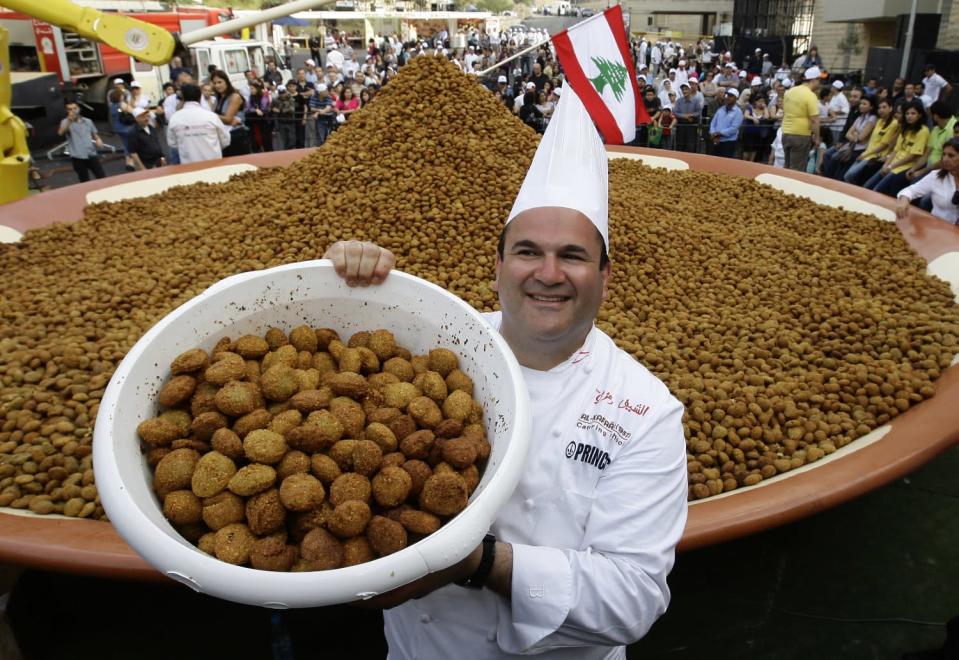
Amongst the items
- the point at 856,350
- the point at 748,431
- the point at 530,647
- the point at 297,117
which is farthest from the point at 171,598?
the point at 297,117

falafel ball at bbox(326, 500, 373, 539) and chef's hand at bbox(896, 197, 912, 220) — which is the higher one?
falafel ball at bbox(326, 500, 373, 539)

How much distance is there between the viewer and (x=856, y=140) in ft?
25.7

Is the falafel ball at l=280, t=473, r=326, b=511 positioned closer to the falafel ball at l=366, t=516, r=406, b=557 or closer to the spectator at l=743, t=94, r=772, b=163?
the falafel ball at l=366, t=516, r=406, b=557

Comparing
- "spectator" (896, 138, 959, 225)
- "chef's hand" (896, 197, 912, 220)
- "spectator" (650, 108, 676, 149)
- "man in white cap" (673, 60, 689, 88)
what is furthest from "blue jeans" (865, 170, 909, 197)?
"man in white cap" (673, 60, 689, 88)

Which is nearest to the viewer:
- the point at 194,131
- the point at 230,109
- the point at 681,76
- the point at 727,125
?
the point at 194,131

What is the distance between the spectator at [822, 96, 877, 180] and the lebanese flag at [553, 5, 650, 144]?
453 centimetres

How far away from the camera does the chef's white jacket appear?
1.04 meters

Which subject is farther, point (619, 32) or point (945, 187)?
point (945, 187)

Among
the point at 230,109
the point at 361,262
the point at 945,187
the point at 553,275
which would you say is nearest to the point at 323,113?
the point at 230,109

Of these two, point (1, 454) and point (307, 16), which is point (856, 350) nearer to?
point (1, 454)

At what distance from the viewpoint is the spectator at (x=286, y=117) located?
1012 centimetres

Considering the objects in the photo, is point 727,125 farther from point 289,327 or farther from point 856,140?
point 289,327

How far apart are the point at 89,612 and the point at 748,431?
8.25 ft

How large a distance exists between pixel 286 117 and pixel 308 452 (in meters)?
10.2
